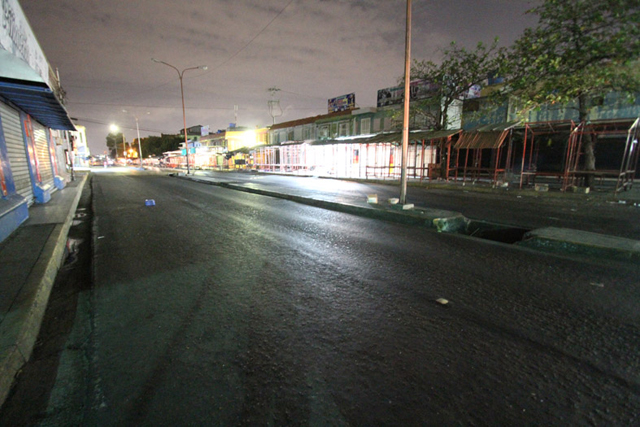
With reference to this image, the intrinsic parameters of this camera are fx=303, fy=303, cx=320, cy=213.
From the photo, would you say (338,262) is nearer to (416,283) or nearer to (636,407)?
(416,283)

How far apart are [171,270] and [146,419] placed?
9.25 feet

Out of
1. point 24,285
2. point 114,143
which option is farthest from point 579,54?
point 114,143

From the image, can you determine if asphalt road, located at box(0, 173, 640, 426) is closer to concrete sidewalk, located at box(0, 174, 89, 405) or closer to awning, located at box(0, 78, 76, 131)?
concrete sidewalk, located at box(0, 174, 89, 405)

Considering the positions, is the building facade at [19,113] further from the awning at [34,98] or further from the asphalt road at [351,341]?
the asphalt road at [351,341]

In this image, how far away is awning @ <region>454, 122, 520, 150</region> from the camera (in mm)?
16078

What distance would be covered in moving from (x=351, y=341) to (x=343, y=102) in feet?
126

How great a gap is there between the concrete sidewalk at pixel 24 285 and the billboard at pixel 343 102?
33732 mm

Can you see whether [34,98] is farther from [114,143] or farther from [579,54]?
[114,143]

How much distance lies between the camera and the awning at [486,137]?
16.1 metres

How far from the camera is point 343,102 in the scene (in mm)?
37875

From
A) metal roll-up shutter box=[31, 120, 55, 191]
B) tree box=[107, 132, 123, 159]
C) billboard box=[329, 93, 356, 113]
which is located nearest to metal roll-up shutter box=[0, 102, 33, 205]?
metal roll-up shutter box=[31, 120, 55, 191]

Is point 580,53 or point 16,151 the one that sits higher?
point 580,53

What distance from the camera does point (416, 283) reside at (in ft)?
12.9

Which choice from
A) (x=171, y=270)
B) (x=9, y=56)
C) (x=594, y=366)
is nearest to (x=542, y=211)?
(x=594, y=366)
